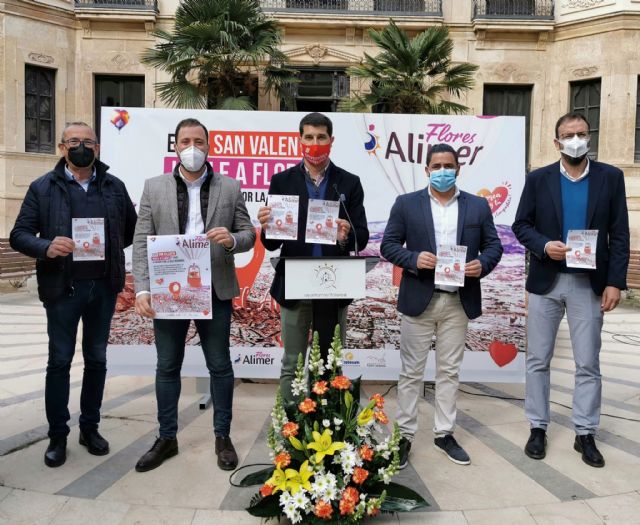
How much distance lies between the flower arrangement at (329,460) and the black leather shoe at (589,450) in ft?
4.42

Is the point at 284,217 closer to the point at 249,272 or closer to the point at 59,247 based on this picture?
the point at 59,247

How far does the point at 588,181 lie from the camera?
11.6 feet

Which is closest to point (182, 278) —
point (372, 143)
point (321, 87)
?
point (372, 143)

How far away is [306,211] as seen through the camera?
10.9 ft

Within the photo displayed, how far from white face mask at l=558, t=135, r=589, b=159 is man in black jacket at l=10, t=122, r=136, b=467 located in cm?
282

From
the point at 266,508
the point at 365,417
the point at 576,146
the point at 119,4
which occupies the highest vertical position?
the point at 119,4

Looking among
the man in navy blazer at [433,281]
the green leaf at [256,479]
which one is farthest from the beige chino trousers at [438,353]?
the green leaf at [256,479]

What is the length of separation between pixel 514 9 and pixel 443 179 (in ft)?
53.1

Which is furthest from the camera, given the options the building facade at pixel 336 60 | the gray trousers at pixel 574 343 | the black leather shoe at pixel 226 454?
the building facade at pixel 336 60

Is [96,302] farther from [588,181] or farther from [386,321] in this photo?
[588,181]

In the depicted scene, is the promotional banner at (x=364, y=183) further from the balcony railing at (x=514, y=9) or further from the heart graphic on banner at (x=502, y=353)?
the balcony railing at (x=514, y=9)

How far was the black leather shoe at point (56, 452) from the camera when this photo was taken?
333 cm

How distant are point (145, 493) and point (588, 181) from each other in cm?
321

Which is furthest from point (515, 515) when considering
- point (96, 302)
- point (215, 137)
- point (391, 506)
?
point (215, 137)
